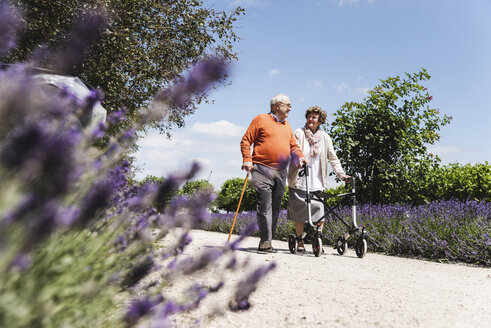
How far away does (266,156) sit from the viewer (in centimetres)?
498

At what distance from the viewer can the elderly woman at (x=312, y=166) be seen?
18.0 feet

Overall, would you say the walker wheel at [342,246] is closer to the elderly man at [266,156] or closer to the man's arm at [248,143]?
the elderly man at [266,156]

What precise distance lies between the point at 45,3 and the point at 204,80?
709cm

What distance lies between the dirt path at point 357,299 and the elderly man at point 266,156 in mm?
975

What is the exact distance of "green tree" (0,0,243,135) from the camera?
6.95 metres

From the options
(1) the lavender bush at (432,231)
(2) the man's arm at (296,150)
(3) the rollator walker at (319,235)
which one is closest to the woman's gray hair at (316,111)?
(2) the man's arm at (296,150)

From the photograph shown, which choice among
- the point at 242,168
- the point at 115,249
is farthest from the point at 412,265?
the point at 115,249

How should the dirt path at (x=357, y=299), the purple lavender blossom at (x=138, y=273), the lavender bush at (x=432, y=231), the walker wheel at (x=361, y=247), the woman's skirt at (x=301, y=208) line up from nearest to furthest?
the purple lavender blossom at (x=138, y=273) < the dirt path at (x=357, y=299) < the walker wheel at (x=361, y=247) < the lavender bush at (x=432, y=231) < the woman's skirt at (x=301, y=208)

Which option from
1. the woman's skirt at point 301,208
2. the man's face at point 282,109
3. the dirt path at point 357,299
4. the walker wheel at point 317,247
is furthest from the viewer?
the woman's skirt at point 301,208

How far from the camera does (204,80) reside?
4.32 feet

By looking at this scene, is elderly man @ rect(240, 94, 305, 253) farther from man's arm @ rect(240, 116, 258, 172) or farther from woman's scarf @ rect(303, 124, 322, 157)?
woman's scarf @ rect(303, 124, 322, 157)

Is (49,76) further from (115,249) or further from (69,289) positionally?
(69,289)

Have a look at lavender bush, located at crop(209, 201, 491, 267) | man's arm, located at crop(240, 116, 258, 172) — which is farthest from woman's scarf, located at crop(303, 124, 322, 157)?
lavender bush, located at crop(209, 201, 491, 267)

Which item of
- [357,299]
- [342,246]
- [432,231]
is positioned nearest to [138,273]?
[357,299]
